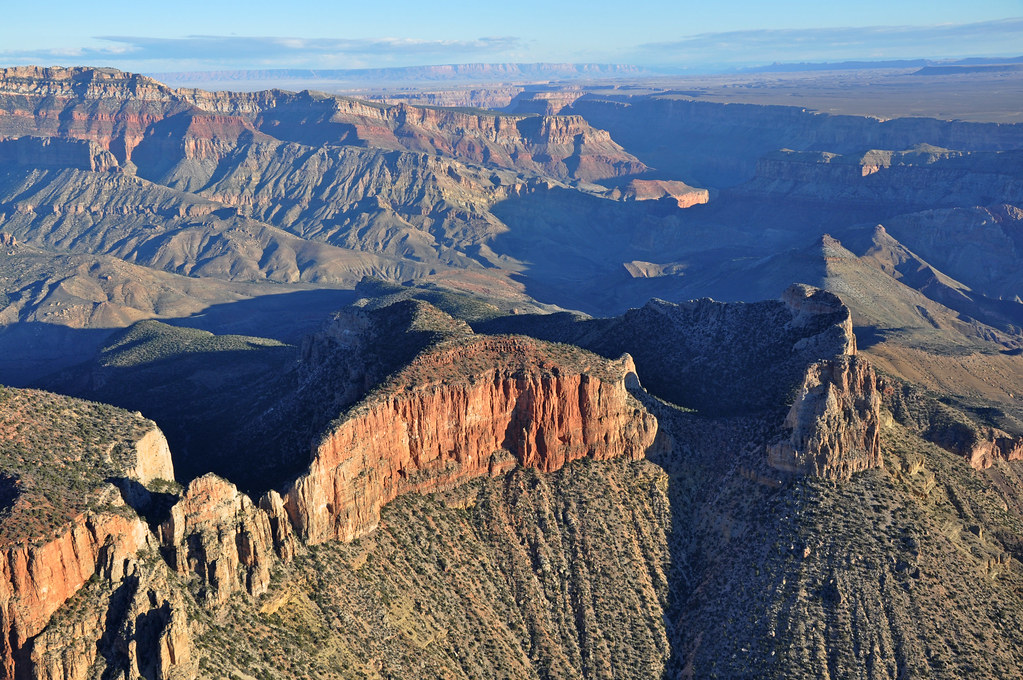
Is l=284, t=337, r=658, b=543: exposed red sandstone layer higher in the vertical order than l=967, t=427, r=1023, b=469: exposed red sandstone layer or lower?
higher

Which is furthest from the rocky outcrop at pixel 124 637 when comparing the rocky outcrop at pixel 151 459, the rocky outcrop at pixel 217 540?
the rocky outcrop at pixel 151 459

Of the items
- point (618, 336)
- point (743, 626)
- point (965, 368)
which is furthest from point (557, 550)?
point (965, 368)

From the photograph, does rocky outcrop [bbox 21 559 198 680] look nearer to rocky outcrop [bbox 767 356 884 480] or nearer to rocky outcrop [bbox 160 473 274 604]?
rocky outcrop [bbox 160 473 274 604]

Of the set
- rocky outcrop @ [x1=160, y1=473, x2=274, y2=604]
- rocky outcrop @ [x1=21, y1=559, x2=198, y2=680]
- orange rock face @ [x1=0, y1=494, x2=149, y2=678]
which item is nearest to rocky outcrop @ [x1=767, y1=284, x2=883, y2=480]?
rocky outcrop @ [x1=160, y1=473, x2=274, y2=604]

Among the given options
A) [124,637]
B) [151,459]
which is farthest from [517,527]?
[124,637]

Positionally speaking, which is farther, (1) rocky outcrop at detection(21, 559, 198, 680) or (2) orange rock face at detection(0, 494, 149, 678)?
(1) rocky outcrop at detection(21, 559, 198, 680)

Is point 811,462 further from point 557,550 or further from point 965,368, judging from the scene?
point 965,368

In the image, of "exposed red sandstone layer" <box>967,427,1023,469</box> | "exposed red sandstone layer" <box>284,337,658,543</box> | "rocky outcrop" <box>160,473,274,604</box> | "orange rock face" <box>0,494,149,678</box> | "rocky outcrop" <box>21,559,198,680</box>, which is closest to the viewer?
"orange rock face" <box>0,494,149,678</box>
